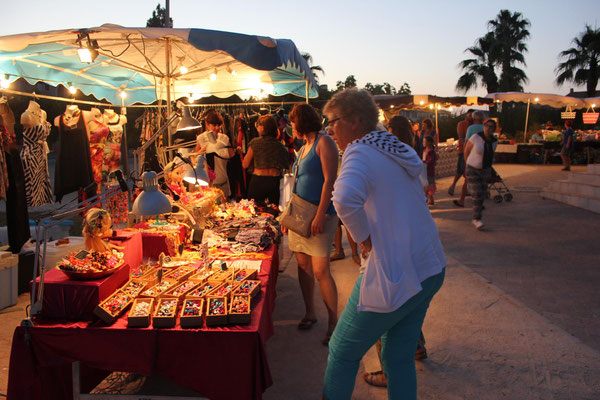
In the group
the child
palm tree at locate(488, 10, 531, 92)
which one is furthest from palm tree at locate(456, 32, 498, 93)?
the child

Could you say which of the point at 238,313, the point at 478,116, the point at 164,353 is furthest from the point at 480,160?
the point at 164,353

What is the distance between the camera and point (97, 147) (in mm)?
6719

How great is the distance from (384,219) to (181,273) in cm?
158

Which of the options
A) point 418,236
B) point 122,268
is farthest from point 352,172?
point 122,268

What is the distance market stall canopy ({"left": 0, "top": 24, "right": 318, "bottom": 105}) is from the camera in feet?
12.5

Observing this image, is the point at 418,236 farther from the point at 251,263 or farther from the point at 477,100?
the point at 477,100

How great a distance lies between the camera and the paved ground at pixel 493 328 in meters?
2.98

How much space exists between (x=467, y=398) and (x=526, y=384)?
0.47 m

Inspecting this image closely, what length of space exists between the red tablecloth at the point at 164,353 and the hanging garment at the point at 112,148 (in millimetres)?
5163

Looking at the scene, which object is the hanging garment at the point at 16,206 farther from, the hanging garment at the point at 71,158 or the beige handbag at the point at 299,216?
the beige handbag at the point at 299,216

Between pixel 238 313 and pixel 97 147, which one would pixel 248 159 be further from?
pixel 238 313

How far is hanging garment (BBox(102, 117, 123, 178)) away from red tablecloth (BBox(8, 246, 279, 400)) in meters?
5.16

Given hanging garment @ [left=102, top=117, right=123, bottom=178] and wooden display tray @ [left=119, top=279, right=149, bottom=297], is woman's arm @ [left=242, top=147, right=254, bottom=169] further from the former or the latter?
hanging garment @ [left=102, top=117, right=123, bottom=178]

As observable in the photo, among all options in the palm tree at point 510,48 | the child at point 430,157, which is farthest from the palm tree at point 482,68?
the child at point 430,157
